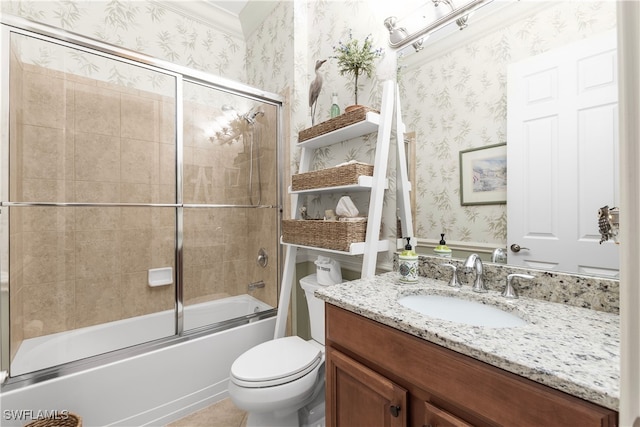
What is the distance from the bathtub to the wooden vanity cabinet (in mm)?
1022

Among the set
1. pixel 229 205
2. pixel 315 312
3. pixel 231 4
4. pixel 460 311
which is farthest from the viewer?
pixel 231 4

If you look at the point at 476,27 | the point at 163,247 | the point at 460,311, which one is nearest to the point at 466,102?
the point at 476,27

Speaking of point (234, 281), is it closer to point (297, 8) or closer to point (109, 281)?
point (109, 281)

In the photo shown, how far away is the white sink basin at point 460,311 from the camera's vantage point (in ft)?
2.82

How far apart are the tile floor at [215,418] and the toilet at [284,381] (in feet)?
1.01

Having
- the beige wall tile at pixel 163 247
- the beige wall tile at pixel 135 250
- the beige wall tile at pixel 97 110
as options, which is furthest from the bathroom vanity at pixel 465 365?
the beige wall tile at pixel 97 110

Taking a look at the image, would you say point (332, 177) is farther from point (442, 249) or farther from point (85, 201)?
point (85, 201)

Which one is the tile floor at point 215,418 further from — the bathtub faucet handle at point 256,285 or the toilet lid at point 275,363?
the bathtub faucet handle at point 256,285

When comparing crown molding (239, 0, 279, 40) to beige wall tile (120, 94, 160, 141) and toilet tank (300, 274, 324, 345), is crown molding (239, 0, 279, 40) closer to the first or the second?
beige wall tile (120, 94, 160, 141)

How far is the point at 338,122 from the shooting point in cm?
143

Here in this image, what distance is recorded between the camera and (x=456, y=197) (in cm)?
112

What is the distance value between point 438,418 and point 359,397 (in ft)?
0.88

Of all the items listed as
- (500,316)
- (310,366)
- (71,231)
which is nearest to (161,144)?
(71,231)

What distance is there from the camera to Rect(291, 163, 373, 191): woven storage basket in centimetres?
129
